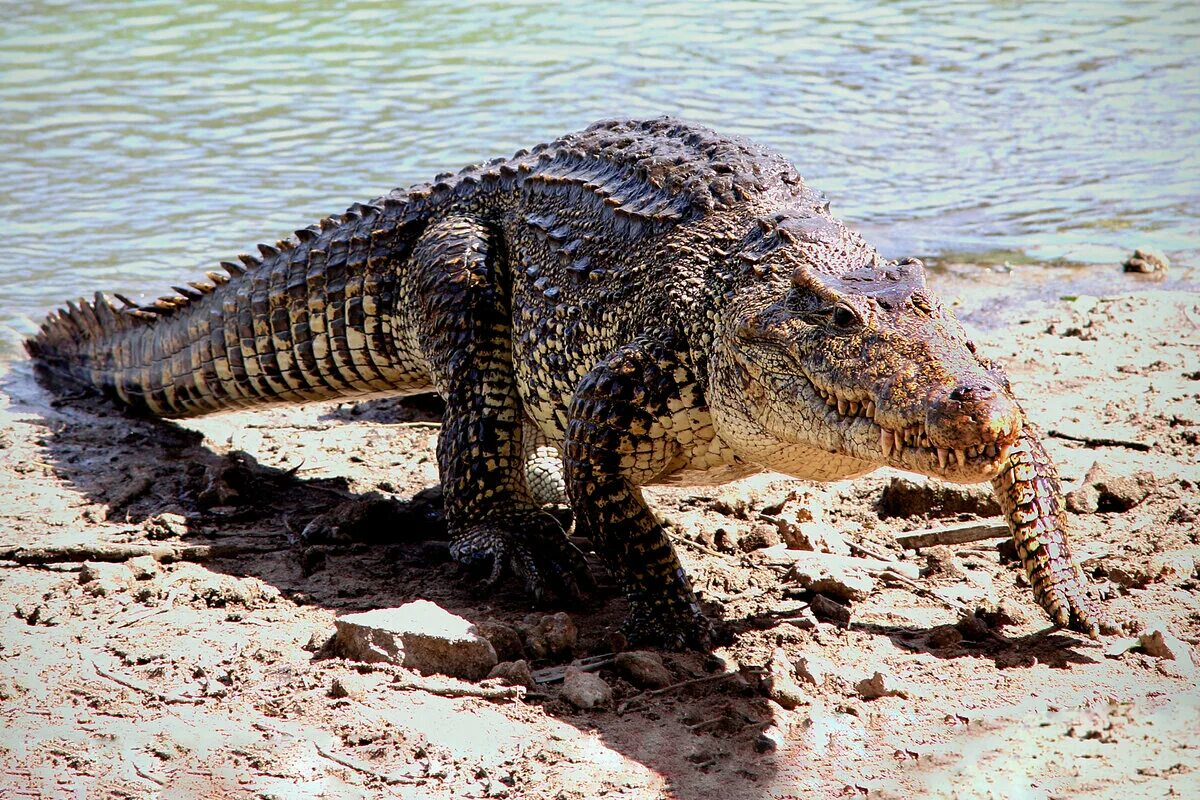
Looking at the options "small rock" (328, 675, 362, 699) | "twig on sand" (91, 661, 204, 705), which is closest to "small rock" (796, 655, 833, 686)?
"small rock" (328, 675, 362, 699)

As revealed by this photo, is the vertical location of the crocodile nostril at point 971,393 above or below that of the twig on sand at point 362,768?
above

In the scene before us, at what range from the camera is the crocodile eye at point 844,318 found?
3.48 m

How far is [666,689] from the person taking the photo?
12.3 ft

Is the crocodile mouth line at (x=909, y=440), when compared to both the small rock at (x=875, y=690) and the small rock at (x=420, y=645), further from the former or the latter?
the small rock at (x=420, y=645)

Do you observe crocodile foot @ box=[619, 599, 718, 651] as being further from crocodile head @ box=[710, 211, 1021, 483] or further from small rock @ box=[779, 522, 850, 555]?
small rock @ box=[779, 522, 850, 555]

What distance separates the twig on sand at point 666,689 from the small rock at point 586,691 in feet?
0.19

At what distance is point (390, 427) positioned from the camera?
629 centimetres

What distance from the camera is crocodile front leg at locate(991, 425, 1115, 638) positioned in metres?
3.98

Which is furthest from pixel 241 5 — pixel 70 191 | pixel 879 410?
pixel 879 410

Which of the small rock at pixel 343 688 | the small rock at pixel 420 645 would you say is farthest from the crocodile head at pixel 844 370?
the small rock at pixel 343 688

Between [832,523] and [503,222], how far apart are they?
189cm

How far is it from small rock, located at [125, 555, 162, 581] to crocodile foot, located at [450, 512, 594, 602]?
1132 mm

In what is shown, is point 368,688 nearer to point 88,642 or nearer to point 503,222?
point 88,642

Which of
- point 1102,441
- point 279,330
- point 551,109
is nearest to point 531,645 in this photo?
point 279,330
